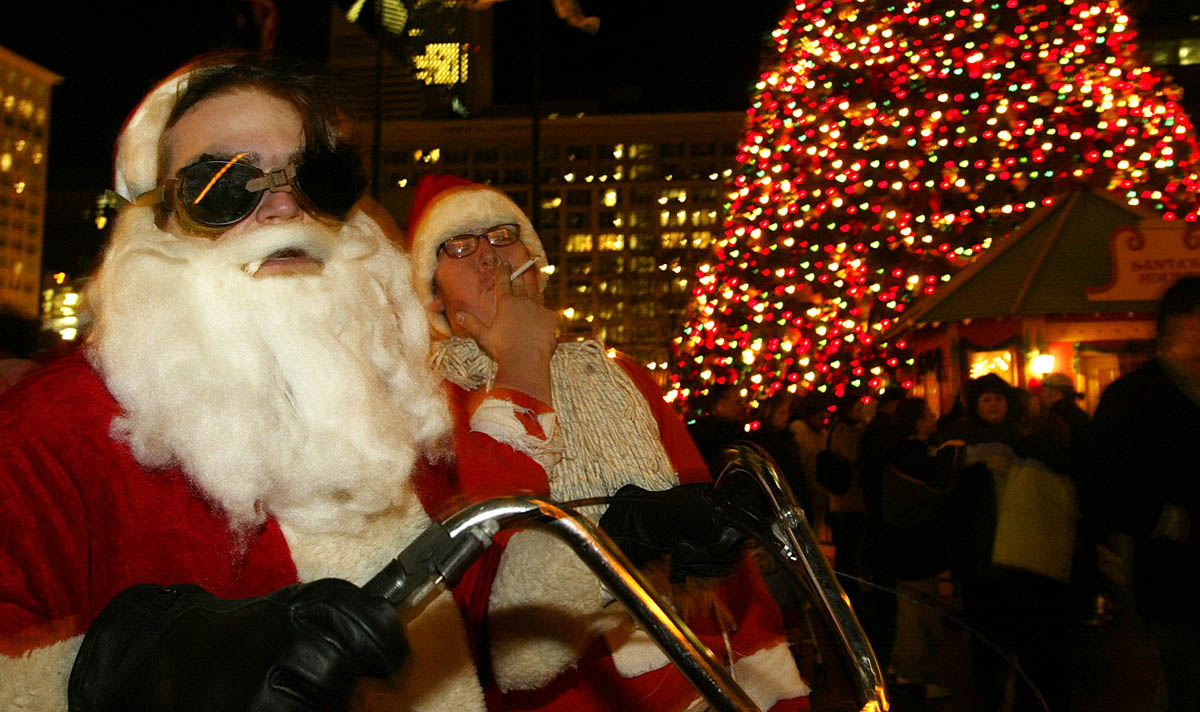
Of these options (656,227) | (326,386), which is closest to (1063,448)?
(326,386)

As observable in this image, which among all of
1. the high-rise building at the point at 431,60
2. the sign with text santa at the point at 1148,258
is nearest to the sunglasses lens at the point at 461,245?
the sign with text santa at the point at 1148,258

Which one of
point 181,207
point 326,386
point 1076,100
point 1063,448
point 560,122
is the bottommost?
point 1063,448

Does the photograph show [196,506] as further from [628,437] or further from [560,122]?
[560,122]

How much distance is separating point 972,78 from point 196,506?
1098 cm

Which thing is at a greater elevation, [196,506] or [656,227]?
[656,227]

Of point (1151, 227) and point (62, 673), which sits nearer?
point (62, 673)

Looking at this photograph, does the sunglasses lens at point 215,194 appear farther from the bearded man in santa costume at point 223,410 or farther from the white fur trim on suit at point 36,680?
the white fur trim on suit at point 36,680

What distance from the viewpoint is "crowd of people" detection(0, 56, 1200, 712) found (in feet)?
2.73

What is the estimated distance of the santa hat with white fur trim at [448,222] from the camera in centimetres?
240

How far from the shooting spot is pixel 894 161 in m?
11.0

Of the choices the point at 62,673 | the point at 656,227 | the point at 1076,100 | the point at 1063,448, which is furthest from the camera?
the point at 656,227

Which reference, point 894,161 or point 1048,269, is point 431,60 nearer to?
point 894,161

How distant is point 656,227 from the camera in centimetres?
6281

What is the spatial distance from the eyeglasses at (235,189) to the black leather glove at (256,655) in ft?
2.44
